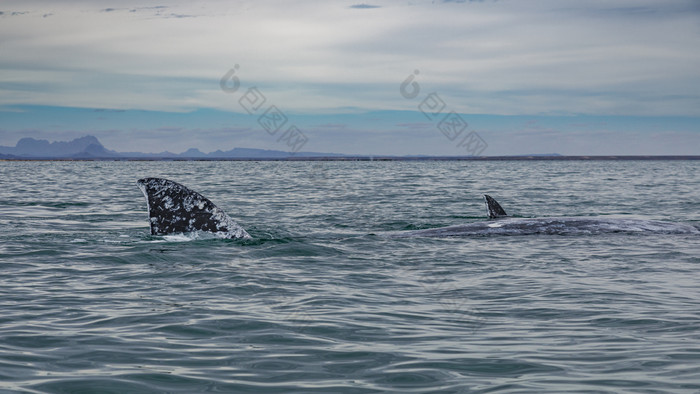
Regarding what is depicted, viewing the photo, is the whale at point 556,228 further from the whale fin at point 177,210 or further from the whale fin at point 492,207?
the whale fin at point 177,210

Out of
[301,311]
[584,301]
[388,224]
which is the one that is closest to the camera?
[301,311]

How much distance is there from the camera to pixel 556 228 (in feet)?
54.5

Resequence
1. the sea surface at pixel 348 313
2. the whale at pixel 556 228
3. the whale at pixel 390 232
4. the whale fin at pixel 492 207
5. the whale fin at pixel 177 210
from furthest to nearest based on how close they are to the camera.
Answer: the whale fin at pixel 492 207 < the whale at pixel 556 228 < the whale at pixel 390 232 < the whale fin at pixel 177 210 < the sea surface at pixel 348 313

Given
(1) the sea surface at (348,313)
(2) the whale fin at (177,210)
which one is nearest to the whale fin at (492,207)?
(1) the sea surface at (348,313)

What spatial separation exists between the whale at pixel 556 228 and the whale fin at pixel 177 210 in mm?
4375

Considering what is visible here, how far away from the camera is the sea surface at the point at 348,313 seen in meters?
6.12

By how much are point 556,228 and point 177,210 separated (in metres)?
8.69

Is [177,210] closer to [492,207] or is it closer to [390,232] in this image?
→ [390,232]

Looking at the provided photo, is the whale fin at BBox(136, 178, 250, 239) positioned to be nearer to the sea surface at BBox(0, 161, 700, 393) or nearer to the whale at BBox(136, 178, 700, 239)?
the whale at BBox(136, 178, 700, 239)

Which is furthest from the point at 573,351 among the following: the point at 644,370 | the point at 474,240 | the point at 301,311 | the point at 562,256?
the point at 474,240

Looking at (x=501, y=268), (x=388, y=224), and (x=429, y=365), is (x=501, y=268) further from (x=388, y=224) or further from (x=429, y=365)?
(x=388, y=224)

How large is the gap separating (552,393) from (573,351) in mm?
1380

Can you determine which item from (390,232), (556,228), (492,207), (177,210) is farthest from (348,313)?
(492,207)

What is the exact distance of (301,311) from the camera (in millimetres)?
8836
